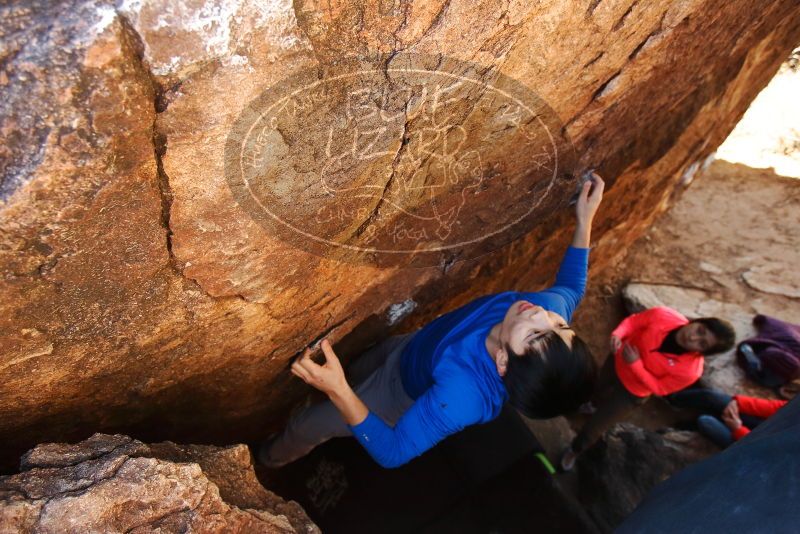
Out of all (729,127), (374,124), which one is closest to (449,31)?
(374,124)

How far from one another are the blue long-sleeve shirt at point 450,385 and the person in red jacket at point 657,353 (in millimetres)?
688

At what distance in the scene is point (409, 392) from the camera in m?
1.90

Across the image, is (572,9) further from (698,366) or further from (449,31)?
(698,366)

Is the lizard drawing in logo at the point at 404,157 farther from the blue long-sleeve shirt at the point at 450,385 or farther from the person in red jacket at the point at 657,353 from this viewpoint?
the person in red jacket at the point at 657,353

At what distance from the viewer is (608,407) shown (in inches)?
104

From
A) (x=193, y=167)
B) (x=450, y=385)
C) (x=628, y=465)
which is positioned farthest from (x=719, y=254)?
(x=193, y=167)

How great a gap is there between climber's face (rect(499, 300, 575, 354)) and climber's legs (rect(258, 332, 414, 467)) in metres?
Answer: 0.55

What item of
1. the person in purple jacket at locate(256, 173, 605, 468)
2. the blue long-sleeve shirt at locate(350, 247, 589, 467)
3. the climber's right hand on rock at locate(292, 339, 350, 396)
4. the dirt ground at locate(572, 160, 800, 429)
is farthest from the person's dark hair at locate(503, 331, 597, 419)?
the dirt ground at locate(572, 160, 800, 429)

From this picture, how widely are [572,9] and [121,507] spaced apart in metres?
1.57

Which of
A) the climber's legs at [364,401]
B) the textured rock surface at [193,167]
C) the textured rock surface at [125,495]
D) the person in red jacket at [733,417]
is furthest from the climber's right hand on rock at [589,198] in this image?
the textured rock surface at [125,495]

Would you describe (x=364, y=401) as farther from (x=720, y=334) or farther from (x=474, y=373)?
(x=720, y=334)

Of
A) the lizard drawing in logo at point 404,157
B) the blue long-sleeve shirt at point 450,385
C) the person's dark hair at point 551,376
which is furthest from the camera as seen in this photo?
the blue long-sleeve shirt at point 450,385

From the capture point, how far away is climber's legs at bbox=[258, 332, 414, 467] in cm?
201

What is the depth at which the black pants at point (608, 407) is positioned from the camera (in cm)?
256
